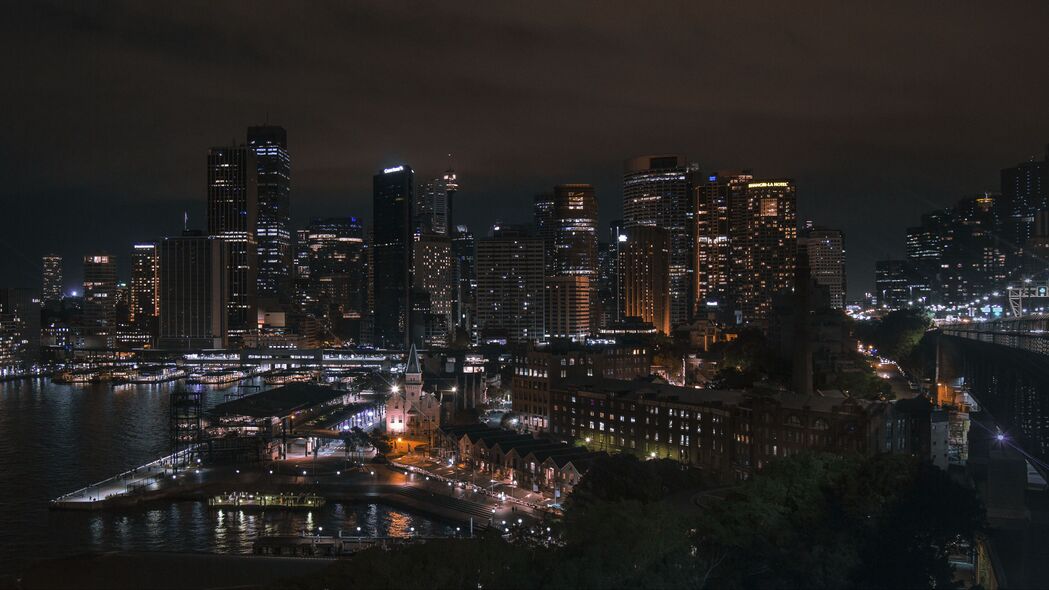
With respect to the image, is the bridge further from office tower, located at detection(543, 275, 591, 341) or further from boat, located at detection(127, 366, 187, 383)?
boat, located at detection(127, 366, 187, 383)

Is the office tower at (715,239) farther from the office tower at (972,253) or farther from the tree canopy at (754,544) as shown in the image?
the tree canopy at (754,544)

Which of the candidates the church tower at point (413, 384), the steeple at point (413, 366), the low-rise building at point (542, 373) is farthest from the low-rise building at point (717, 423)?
the steeple at point (413, 366)

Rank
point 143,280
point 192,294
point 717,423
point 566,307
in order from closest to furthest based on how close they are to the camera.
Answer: point 717,423 < point 566,307 < point 192,294 < point 143,280

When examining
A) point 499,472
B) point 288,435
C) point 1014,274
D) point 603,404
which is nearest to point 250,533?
point 499,472

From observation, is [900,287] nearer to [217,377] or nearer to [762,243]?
[762,243]

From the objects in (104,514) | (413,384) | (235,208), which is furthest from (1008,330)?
(235,208)

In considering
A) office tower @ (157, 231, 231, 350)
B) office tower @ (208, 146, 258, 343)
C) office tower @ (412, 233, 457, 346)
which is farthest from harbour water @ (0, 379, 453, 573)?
office tower @ (208, 146, 258, 343)
